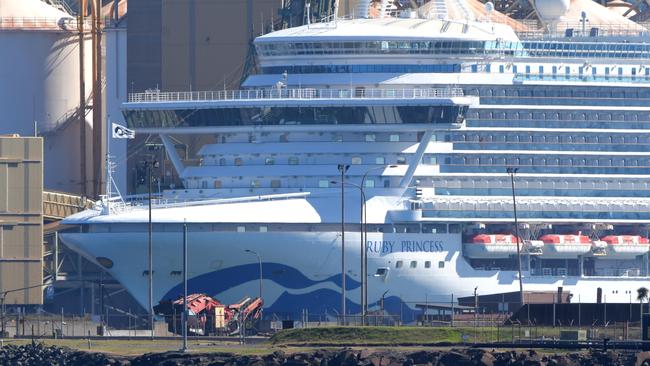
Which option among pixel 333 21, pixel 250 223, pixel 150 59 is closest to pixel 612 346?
pixel 250 223

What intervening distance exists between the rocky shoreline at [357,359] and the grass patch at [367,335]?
6118mm

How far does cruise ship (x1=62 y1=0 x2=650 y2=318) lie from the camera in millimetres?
100000

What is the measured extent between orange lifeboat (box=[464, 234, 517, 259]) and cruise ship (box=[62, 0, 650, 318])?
81mm

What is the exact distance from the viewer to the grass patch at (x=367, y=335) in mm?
82625

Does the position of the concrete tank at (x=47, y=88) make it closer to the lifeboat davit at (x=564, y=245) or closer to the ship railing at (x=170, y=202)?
the ship railing at (x=170, y=202)

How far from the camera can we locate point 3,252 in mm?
109688

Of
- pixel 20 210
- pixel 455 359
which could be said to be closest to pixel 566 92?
pixel 20 210

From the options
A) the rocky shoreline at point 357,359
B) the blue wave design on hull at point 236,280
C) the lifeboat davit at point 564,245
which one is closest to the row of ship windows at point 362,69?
the lifeboat davit at point 564,245

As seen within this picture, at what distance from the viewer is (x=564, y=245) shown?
103 m

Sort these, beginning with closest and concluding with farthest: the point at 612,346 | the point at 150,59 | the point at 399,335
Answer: the point at 612,346, the point at 399,335, the point at 150,59

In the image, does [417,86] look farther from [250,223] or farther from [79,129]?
[79,129]

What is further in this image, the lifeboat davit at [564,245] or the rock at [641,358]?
the lifeboat davit at [564,245]

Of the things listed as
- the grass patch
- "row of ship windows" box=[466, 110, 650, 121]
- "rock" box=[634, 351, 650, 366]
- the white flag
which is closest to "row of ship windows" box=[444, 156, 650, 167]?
"row of ship windows" box=[466, 110, 650, 121]

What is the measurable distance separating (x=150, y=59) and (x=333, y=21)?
20.6 m
